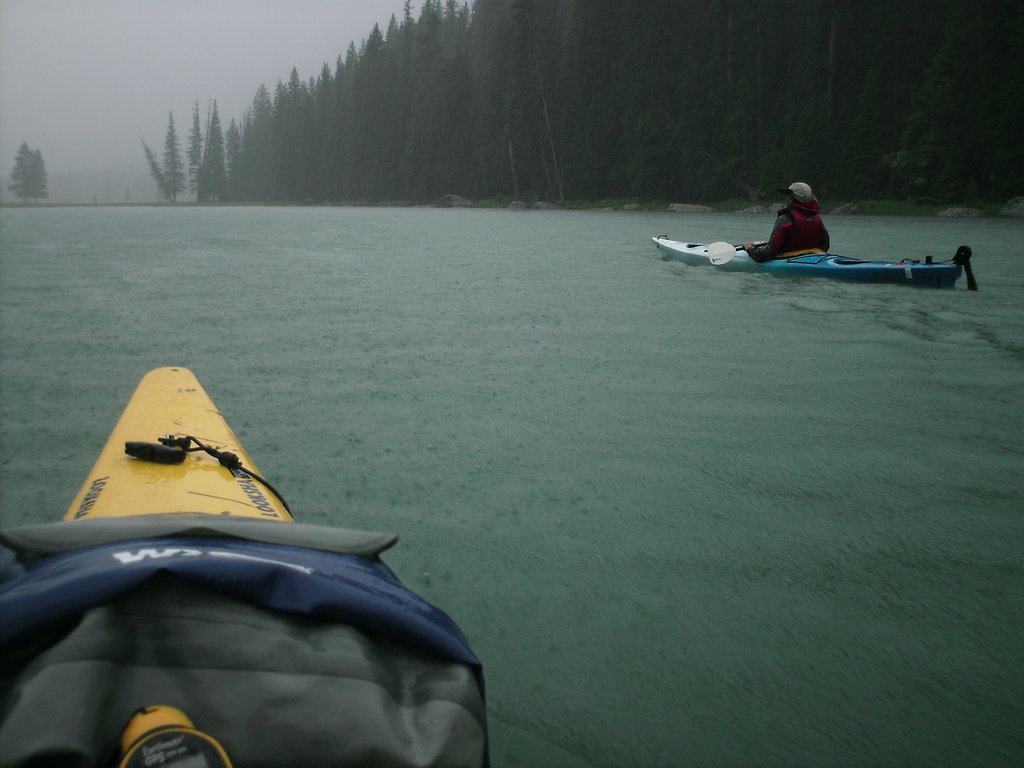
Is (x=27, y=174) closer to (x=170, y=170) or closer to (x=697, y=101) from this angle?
(x=170, y=170)

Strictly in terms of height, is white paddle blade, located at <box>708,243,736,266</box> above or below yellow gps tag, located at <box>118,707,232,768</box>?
above

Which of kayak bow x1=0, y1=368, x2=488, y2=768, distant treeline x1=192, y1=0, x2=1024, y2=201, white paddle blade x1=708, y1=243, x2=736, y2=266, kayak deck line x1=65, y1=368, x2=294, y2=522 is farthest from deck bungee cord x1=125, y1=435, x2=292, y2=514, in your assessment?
distant treeline x1=192, y1=0, x2=1024, y2=201

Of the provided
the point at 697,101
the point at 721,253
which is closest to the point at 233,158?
the point at 697,101

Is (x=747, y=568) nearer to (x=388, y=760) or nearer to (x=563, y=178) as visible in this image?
(x=388, y=760)

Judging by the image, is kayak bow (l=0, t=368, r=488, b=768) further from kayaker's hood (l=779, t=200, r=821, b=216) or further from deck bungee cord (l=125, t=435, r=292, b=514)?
kayaker's hood (l=779, t=200, r=821, b=216)

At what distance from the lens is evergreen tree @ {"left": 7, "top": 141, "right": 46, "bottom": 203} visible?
91875 millimetres

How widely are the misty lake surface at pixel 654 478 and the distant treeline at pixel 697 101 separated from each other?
25.1m

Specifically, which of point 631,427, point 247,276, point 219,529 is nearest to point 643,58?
point 247,276

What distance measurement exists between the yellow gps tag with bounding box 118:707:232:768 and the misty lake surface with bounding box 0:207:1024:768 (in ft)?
3.76

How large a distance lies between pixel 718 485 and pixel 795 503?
37cm

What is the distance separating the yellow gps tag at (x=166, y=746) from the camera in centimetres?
87

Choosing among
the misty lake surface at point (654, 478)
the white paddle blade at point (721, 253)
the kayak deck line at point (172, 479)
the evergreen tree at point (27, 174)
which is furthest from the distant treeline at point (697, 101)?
the evergreen tree at point (27, 174)

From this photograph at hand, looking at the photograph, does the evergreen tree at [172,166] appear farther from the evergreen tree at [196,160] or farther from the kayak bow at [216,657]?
the kayak bow at [216,657]

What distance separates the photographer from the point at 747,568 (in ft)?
9.21
